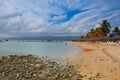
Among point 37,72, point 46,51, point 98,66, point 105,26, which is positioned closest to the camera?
point 37,72

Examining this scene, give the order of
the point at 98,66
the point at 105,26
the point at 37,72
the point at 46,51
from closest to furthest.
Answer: the point at 37,72, the point at 98,66, the point at 46,51, the point at 105,26

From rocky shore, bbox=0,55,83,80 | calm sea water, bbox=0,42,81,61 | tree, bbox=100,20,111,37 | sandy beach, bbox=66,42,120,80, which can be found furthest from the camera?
tree, bbox=100,20,111,37

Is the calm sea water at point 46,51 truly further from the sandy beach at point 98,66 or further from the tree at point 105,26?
the tree at point 105,26

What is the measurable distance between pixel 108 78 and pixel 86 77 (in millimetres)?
1556

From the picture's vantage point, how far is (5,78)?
1412cm

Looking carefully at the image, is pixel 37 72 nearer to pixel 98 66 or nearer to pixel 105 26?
pixel 98 66

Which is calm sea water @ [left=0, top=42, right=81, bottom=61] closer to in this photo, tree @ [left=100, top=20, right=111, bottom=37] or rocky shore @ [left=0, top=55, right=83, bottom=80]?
rocky shore @ [left=0, top=55, right=83, bottom=80]

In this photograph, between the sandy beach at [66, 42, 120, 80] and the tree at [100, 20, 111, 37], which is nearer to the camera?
the sandy beach at [66, 42, 120, 80]

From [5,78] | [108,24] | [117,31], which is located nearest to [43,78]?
[5,78]

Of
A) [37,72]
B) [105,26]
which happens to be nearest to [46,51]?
[37,72]

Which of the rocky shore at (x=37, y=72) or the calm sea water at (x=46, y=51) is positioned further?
the calm sea water at (x=46, y=51)

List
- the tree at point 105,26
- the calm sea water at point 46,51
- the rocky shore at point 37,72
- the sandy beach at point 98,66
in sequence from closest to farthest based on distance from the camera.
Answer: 1. the sandy beach at point 98,66
2. the rocky shore at point 37,72
3. the calm sea water at point 46,51
4. the tree at point 105,26

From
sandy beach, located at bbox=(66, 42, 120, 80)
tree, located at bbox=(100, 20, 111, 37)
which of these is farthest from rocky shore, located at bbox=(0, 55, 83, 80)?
tree, located at bbox=(100, 20, 111, 37)

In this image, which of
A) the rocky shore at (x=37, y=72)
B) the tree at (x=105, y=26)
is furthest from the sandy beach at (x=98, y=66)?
the tree at (x=105, y=26)
